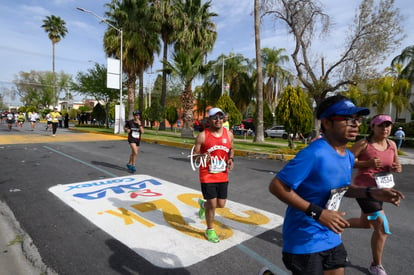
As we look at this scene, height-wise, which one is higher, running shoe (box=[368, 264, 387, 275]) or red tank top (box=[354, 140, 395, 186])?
red tank top (box=[354, 140, 395, 186])

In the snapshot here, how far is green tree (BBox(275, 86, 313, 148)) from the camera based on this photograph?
1215 cm

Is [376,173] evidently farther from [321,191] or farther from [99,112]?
[99,112]

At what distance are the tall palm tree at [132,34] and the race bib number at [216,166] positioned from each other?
67.3 ft

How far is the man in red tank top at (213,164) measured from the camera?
3367mm

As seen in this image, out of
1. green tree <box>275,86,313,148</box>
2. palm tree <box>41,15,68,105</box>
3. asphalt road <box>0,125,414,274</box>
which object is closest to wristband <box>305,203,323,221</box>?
asphalt road <box>0,125,414,274</box>

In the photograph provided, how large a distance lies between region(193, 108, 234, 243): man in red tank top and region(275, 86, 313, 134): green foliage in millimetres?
9489

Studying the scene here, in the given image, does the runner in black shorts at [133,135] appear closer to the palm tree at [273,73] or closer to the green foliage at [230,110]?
the green foliage at [230,110]

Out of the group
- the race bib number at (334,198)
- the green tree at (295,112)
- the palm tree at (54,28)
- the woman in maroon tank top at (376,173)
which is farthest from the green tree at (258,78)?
the palm tree at (54,28)

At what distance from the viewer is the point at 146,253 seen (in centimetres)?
303

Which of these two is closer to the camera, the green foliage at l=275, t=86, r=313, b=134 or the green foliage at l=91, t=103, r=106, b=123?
the green foliage at l=275, t=86, r=313, b=134

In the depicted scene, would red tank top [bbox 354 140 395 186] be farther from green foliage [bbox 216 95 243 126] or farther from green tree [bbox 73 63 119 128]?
green tree [bbox 73 63 119 128]

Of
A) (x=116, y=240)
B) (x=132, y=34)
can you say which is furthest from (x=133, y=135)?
(x=132, y=34)

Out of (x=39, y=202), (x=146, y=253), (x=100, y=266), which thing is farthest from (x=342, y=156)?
(x=39, y=202)

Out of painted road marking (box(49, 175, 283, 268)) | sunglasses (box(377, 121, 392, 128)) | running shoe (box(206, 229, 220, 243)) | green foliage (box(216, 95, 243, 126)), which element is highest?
green foliage (box(216, 95, 243, 126))
